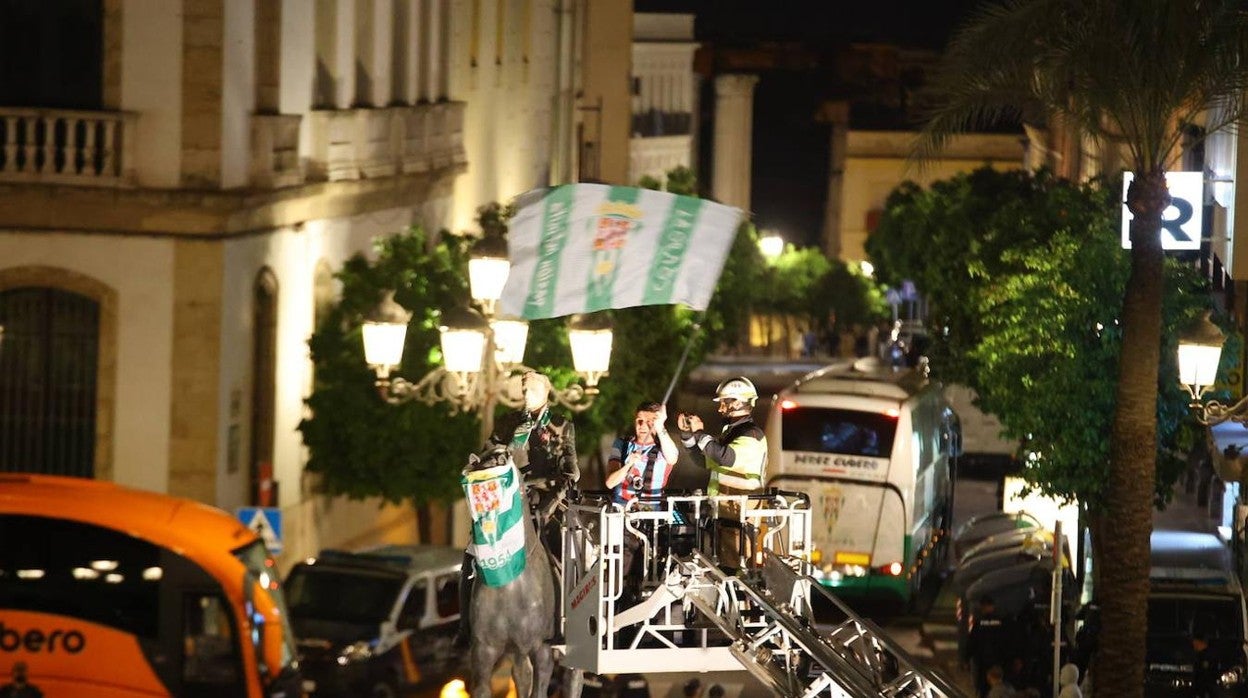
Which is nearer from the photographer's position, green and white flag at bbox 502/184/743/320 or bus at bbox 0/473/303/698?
green and white flag at bbox 502/184/743/320

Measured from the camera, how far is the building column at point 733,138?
106 metres

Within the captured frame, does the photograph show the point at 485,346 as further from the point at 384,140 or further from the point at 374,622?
the point at 384,140

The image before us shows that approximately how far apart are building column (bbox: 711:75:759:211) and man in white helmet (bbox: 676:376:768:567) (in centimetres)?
8703

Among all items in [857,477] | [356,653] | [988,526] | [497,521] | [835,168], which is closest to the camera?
[497,521]

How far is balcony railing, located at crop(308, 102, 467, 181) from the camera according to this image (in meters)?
35.7

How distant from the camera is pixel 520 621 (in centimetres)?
1662

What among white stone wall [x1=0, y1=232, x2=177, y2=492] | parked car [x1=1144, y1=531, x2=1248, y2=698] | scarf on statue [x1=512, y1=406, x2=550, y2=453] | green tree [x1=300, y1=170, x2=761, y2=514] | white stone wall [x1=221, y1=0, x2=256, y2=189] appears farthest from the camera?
green tree [x1=300, y1=170, x2=761, y2=514]

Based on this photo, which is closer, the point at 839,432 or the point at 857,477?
the point at 857,477

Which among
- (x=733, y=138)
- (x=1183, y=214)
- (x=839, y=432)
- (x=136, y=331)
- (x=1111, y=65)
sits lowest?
(x=839, y=432)

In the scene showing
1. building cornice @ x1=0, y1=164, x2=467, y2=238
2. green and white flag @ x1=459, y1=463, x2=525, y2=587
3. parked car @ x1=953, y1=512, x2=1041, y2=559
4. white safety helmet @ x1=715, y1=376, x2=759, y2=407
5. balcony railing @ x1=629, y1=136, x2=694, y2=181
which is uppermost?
balcony railing @ x1=629, y1=136, x2=694, y2=181

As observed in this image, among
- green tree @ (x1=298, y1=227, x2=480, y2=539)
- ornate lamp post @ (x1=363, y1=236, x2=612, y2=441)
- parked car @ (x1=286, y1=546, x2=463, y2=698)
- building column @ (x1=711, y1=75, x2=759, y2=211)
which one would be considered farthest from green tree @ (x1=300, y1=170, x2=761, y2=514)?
building column @ (x1=711, y1=75, x2=759, y2=211)

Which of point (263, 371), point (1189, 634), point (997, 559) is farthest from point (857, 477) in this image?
point (1189, 634)

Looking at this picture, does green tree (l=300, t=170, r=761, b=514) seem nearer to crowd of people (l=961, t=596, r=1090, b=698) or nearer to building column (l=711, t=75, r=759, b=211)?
crowd of people (l=961, t=596, r=1090, b=698)

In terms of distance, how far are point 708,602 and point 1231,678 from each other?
408 inches
